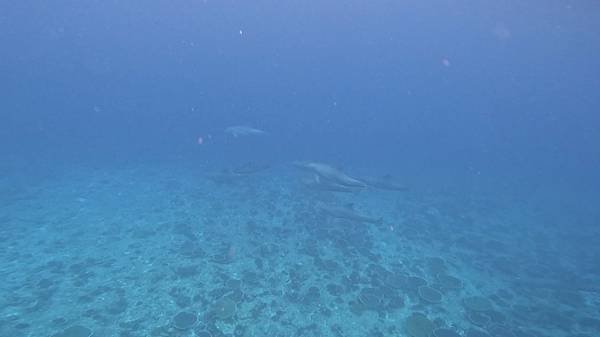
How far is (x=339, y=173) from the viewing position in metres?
15.3

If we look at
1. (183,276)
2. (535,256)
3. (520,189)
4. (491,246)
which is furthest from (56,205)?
(520,189)

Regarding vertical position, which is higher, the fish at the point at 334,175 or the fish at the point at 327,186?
the fish at the point at 334,175

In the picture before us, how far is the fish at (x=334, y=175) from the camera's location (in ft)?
48.0

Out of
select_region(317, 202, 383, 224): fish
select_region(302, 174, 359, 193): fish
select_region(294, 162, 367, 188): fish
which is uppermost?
select_region(294, 162, 367, 188): fish

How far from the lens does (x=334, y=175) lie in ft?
50.0

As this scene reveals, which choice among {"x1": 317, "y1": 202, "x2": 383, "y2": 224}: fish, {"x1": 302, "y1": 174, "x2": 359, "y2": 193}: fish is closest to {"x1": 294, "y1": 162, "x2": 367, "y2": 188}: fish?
{"x1": 302, "y1": 174, "x2": 359, "y2": 193}: fish

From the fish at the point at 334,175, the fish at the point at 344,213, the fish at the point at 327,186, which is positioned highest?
the fish at the point at 334,175

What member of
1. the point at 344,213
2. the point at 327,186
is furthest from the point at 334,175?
the point at 344,213

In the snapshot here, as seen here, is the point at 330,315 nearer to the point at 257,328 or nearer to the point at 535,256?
the point at 257,328

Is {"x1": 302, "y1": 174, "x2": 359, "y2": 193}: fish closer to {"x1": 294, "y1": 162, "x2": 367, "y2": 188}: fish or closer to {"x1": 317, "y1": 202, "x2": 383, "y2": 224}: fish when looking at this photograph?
{"x1": 294, "y1": 162, "x2": 367, "y2": 188}: fish

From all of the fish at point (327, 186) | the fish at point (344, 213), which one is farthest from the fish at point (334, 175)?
the fish at point (344, 213)

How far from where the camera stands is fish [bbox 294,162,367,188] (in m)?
14.6

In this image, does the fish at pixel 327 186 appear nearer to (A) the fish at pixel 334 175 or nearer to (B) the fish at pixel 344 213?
(A) the fish at pixel 334 175

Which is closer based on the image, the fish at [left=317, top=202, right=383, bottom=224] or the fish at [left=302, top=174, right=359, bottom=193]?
the fish at [left=302, top=174, right=359, bottom=193]
